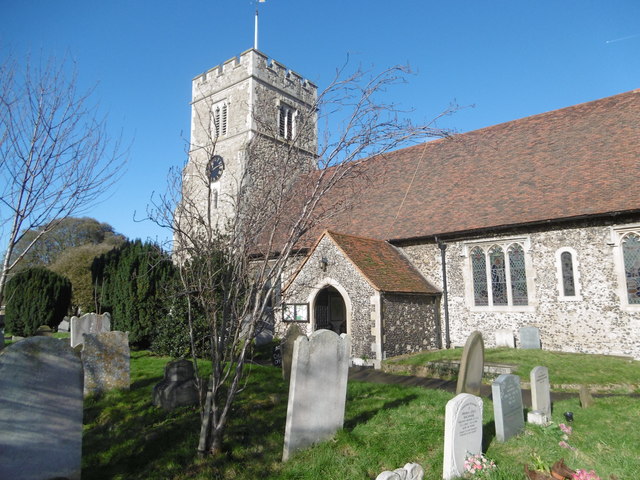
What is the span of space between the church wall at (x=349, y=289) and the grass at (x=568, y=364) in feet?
3.14

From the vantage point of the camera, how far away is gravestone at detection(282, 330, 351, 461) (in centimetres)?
477

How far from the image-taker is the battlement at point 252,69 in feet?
72.7

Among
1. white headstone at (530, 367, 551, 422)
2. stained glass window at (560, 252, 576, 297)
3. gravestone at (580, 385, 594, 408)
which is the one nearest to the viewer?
white headstone at (530, 367, 551, 422)

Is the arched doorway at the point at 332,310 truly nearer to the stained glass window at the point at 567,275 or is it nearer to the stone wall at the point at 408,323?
the stone wall at the point at 408,323

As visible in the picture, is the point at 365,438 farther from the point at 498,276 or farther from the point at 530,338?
the point at 498,276

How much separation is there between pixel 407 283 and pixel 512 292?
3.18 m

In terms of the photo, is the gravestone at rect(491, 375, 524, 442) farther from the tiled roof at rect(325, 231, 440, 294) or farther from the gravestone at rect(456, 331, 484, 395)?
the tiled roof at rect(325, 231, 440, 294)

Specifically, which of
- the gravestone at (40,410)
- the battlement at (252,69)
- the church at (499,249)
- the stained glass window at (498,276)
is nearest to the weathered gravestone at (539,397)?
the church at (499,249)

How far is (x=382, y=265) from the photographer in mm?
12648

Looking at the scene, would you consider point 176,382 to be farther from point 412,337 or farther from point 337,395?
point 412,337

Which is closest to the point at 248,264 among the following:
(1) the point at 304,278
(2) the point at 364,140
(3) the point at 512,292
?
(2) the point at 364,140

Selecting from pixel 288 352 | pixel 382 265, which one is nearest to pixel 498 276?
pixel 382 265

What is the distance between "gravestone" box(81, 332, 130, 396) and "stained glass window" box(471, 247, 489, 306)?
10.1 m

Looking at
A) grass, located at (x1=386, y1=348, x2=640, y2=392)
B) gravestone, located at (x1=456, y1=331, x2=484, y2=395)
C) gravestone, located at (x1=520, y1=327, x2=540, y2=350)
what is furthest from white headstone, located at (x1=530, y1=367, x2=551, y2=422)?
gravestone, located at (x1=520, y1=327, x2=540, y2=350)
